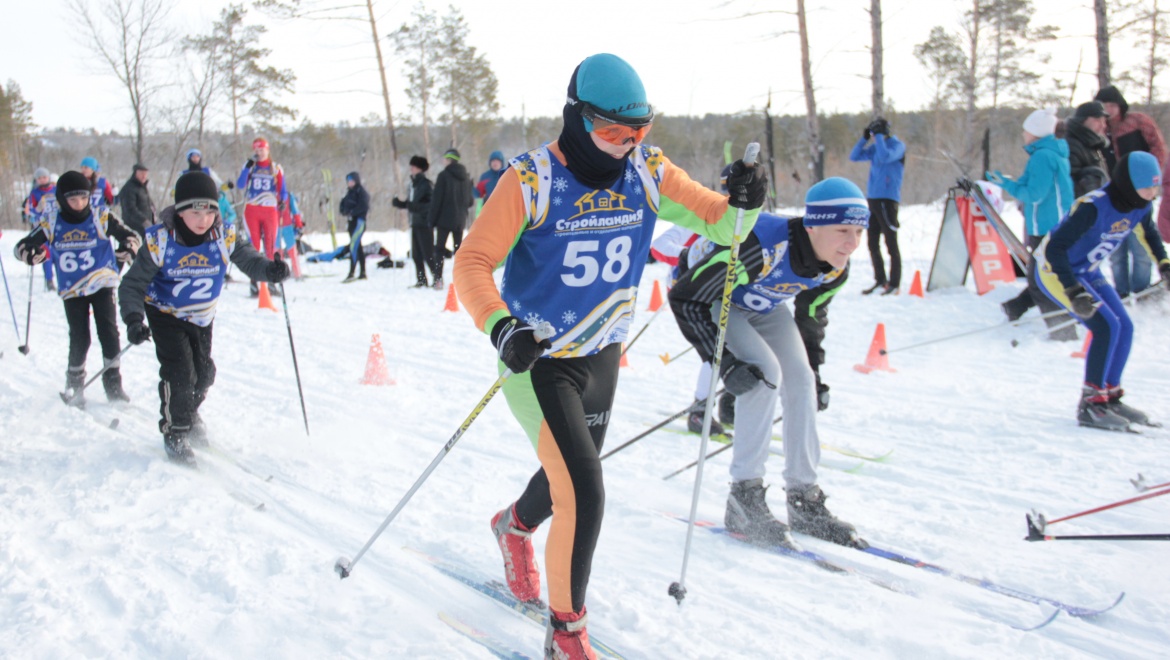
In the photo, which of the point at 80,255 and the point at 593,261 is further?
the point at 80,255

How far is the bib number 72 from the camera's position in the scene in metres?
2.45

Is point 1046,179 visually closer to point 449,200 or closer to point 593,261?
point 593,261

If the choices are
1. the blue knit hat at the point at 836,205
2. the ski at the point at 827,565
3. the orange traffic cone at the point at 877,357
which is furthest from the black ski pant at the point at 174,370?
the orange traffic cone at the point at 877,357

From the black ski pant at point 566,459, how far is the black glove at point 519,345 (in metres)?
0.32

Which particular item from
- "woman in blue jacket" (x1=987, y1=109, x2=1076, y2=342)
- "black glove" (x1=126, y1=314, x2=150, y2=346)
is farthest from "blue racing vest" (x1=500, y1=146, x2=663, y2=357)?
"woman in blue jacket" (x1=987, y1=109, x2=1076, y2=342)

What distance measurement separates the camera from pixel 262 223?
1067cm

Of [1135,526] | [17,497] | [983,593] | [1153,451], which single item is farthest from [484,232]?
[1153,451]

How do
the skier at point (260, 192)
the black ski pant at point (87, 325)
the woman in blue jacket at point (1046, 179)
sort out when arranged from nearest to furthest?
the black ski pant at point (87, 325), the woman in blue jacket at point (1046, 179), the skier at point (260, 192)

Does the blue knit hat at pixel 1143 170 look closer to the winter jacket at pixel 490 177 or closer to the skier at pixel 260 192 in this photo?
the winter jacket at pixel 490 177

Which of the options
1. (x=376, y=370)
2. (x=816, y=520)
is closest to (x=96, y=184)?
(x=376, y=370)

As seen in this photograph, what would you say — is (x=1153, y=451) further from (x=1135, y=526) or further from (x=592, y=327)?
(x=592, y=327)

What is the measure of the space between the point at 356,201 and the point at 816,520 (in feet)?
37.3

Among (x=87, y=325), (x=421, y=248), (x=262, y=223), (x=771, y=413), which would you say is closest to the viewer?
(x=771, y=413)

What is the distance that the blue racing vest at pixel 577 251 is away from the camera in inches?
95.1
